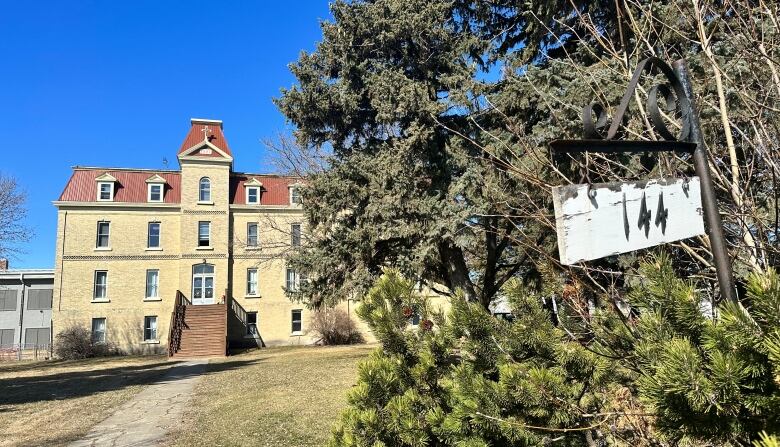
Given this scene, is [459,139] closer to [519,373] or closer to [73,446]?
[73,446]

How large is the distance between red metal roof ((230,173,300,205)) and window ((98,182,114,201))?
24.1ft

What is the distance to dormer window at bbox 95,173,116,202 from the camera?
31.9 m

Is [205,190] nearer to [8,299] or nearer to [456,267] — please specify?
[8,299]

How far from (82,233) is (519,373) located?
3501 centimetres

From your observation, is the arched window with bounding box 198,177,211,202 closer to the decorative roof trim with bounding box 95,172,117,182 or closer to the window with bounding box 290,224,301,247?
the decorative roof trim with bounding box 95,172,117,182

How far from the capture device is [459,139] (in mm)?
12930

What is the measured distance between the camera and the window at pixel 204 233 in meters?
32.3

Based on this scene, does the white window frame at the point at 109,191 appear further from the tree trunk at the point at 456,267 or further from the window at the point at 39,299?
the tree trunk at the point at 456,267

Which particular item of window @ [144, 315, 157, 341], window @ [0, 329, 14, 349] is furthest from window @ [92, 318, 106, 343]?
window @ [0, 329, 14, 349]

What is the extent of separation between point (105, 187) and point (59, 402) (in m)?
23.6

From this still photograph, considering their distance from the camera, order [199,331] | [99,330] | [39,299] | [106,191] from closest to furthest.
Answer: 1. [199,331]
2. [99,330]
3. [106,191]
4. [39,299]

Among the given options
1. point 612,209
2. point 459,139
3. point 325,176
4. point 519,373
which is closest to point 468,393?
point 519,373

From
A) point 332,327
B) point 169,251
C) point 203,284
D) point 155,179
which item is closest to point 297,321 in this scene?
point 332,327

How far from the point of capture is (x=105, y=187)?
3219 cm
